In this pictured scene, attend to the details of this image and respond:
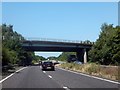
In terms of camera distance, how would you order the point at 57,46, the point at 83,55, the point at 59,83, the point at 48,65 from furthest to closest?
1. the point at 83,55
2. the point at 57,46
3. the point at 48,65
4. the point at 59,83

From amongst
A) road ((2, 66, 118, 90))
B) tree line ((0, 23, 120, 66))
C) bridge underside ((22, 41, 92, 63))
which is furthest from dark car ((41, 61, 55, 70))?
bridge underside ((22, 41, 92, 63))

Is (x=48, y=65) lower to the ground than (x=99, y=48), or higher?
lower

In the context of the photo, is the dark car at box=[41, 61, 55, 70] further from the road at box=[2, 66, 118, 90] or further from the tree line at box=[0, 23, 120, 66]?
the road at box=[2, 66, 118, 90]

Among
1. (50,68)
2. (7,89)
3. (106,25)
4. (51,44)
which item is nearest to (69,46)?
(51,44)

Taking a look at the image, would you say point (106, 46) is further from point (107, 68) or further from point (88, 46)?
point (107, 68)

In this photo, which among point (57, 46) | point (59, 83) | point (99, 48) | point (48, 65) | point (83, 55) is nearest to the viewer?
point (59, 83)

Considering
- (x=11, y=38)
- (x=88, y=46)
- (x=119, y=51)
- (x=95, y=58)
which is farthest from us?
(x=88, y=46)

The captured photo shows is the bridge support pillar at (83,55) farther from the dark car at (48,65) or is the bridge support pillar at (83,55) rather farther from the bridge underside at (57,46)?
the dark car at (48,65)

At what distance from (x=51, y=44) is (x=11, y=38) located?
10778 millimetres

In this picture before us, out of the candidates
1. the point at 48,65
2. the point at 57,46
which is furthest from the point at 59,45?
the point at 48,65

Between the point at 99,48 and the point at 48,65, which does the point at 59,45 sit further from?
the point at 48,65

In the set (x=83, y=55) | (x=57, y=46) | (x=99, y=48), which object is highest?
(x=57, y=46)

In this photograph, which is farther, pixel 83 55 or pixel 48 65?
pixel 83 55

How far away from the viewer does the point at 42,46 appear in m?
98.1
